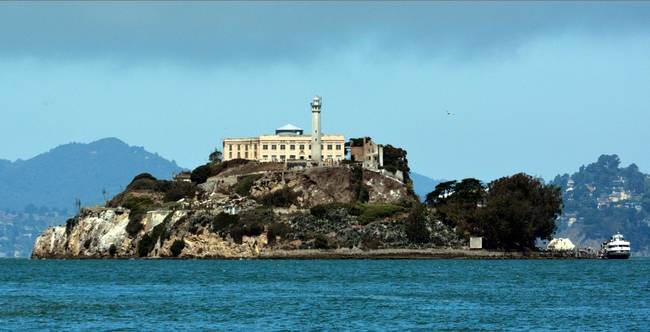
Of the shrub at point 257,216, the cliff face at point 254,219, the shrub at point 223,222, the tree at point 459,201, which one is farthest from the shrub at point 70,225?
the tree at point 459,201

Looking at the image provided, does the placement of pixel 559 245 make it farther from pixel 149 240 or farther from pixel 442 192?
pixel 149 240

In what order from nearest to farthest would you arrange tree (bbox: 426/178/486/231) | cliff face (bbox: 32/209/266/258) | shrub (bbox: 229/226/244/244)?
shrub (bbox: 229/226/244/244) < cliff face (bbox: 32/209/266/258) < tree (bbox: 426/178/486/231)

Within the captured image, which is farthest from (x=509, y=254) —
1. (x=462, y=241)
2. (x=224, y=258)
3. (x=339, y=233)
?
(x=224, y=258)

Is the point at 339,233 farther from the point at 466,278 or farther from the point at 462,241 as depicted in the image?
the point at 466,278

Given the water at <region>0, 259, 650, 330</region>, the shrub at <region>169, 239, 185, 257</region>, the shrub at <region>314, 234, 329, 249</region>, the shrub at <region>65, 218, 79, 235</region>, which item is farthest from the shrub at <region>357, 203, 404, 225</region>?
the shrub at <region>65, 218, 79, 235</region>

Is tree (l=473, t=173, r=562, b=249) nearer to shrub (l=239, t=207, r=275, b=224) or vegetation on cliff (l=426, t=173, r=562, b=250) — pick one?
vegetation on cliff (l=426, t=173, r=562, b=250)

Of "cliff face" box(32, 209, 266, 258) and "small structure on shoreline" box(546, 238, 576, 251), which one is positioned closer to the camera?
"cliff face" box(32, 209, 266, 258)

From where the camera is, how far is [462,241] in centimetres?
16538

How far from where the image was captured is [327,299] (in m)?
83.6

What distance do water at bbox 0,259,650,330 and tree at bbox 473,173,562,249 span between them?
103 ft

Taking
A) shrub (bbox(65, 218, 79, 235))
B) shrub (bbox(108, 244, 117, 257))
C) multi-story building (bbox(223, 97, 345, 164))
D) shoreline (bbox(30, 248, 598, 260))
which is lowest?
shoreline (bbox(30, 248, 598, 260))

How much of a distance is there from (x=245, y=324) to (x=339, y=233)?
325ft

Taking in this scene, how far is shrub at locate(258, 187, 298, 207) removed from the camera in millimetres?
172000

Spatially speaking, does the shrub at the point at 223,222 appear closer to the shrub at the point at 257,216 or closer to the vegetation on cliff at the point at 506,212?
the shrub at the point at 257,216
